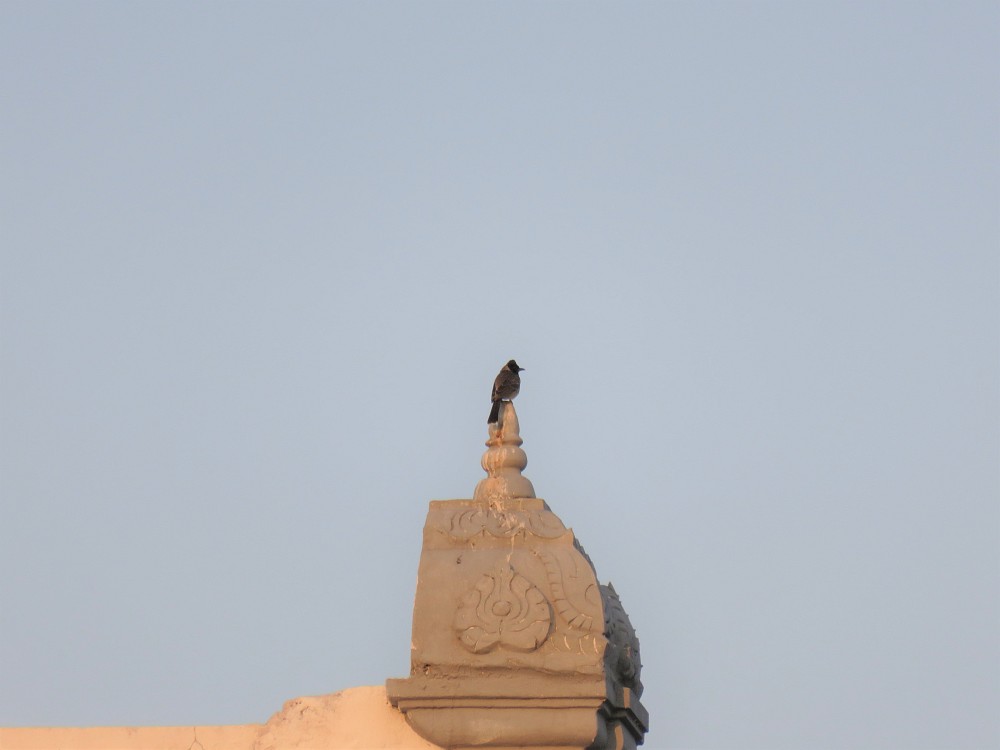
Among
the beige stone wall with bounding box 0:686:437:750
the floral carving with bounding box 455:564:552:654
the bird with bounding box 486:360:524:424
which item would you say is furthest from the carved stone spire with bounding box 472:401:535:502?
the beige stone wall with bounding box 0:686:437:750

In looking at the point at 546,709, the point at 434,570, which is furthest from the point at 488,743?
the point at 434,570

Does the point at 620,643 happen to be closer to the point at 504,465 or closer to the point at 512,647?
the point at 512,647

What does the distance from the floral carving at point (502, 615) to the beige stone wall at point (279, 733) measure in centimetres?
65

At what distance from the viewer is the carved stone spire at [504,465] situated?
31.4 feet

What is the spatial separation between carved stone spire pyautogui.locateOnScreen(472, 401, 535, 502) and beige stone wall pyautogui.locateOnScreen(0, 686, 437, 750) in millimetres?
1235

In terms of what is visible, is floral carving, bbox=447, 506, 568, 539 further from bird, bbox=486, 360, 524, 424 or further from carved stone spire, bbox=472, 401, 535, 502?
bird, bbox=486, 360, 524, 424

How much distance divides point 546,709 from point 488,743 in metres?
0.34

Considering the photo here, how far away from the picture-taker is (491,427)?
9922 mm

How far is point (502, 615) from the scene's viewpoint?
8930 millimetres

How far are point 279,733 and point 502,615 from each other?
140cm

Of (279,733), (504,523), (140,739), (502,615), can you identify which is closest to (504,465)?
(504,523)

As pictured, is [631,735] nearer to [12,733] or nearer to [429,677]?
[429,677]

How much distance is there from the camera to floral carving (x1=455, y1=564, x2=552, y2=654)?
349 inches

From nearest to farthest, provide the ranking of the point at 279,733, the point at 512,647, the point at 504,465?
the point at 512,647, the point at 279,733, the point at 504,465
